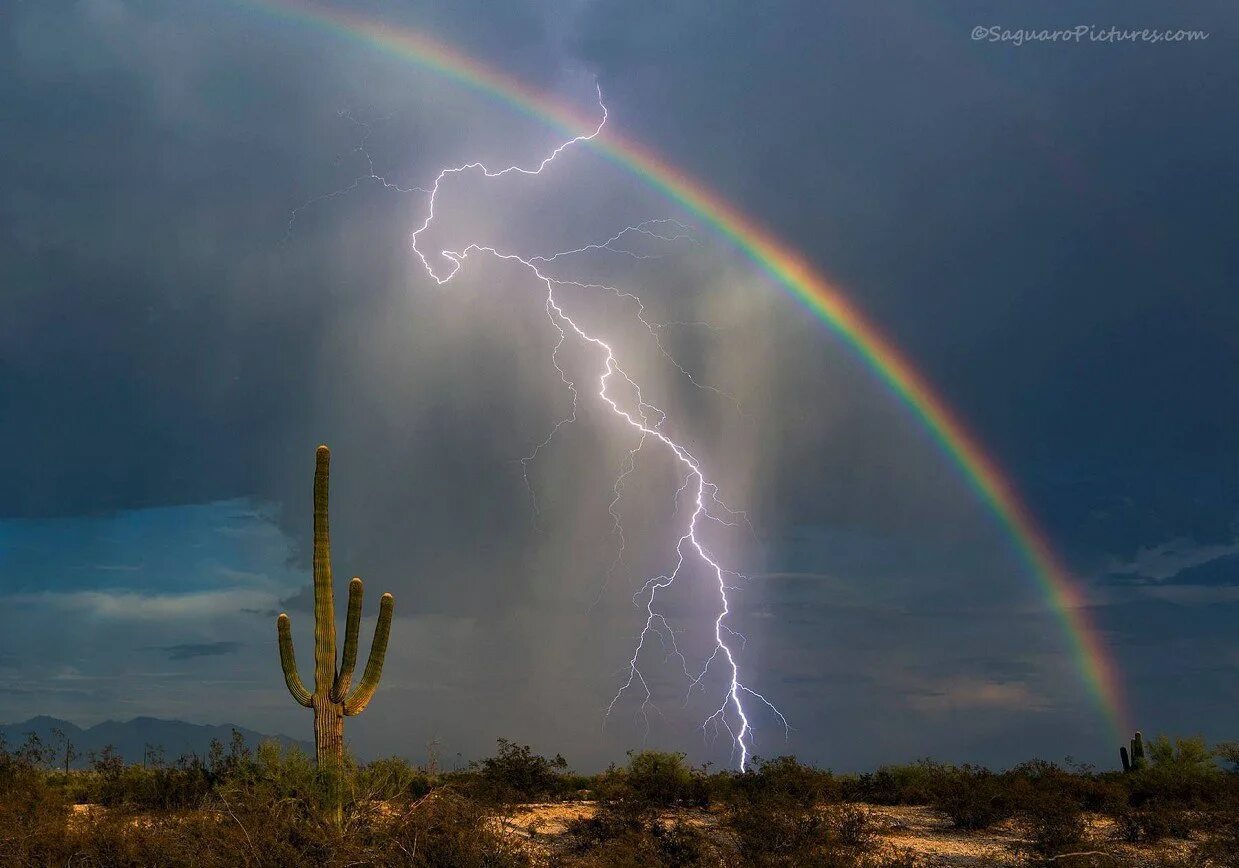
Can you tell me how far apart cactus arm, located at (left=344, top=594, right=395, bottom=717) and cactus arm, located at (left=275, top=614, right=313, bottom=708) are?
2.40 ft

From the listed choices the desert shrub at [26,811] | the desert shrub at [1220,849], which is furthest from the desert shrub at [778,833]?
the desert shrub at [26,811]

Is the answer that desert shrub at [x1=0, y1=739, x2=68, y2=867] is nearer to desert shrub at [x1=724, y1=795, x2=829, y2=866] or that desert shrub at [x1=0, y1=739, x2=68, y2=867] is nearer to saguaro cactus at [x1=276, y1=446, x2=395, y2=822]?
saguaro cactus at [x1=276, y1=446, x2=395, y2=822]

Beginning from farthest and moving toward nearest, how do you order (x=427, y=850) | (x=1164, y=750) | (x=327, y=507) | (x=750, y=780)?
1. (x=1164, y=750)
2. (x=750, y=780)
3. (x=327, y=507)
4. (x=427, y=850)

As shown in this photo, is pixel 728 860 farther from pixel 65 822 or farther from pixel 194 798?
pixel 194 798

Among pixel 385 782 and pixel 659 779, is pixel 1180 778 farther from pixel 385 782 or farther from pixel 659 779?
pixel 385 782

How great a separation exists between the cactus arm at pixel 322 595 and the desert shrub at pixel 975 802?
1358 centimetres

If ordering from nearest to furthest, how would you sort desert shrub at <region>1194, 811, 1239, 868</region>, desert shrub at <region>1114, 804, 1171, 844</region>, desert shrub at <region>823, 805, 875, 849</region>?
desert shrub at <region>1194, 811, 1239, 868</region> < desert shrub at <region>823, 805, 875, 849</region> < desert shrub at <region>1114, 804, 1171, 844</region>

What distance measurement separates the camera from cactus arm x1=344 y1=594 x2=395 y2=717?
16766 mm

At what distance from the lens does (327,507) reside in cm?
1731

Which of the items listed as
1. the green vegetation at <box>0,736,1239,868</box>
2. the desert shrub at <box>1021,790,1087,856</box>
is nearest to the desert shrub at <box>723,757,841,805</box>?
the green vegetation at <box>0,736,1239,868</box>

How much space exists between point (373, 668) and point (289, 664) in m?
1.47

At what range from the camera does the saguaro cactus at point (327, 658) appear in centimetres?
1634

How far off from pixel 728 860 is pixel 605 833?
3.91m

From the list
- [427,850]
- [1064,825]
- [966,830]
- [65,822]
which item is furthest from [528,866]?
[966,830]
